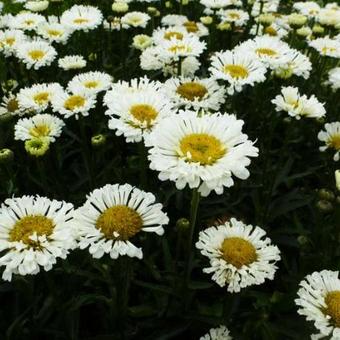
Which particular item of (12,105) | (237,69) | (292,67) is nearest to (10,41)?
(12,105)

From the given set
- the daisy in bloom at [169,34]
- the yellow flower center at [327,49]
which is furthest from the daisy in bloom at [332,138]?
the daisy in bloom at [169,34]

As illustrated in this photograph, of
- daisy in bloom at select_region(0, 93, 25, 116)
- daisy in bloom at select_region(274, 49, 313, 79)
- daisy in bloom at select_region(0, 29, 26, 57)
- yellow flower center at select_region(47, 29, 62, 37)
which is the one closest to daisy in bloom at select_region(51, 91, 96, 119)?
daisy in bloom at select_region(0, 93, 25, 116)

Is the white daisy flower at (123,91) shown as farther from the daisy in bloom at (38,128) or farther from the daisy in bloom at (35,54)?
the daisy in bloom at (35,54)

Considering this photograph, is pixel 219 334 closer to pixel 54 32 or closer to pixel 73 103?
pixel 73 103

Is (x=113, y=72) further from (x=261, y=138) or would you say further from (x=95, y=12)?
(x=261, y=138)

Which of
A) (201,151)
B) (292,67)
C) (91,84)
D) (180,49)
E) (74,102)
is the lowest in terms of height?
(201,151)

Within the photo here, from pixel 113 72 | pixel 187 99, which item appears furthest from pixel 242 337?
pixel 113 72
